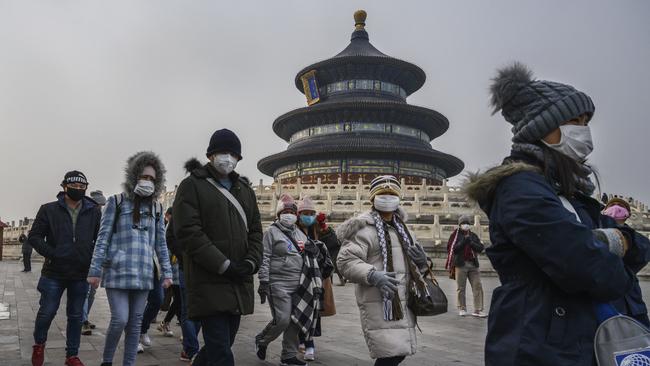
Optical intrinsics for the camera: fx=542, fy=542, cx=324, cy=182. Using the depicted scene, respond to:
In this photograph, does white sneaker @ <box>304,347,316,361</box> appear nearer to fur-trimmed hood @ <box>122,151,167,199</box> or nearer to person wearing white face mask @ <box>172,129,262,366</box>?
person wearing white face mask @ <box>172,129,262,366</box>

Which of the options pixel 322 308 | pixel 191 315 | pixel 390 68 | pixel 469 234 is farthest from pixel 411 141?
pixel 191 315

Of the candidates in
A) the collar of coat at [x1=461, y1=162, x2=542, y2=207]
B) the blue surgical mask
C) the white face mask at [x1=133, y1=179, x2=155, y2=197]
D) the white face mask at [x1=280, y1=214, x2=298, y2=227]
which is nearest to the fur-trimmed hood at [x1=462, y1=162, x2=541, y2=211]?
the collar of coat at [x1=461, y1=162, x2=542, y2=207]

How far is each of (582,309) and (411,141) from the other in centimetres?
3602

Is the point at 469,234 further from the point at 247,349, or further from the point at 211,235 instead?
the point at 211,235

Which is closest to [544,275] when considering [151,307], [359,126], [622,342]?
[622,342]

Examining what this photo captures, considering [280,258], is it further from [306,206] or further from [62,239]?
[62,239]

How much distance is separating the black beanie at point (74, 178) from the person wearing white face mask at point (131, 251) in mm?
662

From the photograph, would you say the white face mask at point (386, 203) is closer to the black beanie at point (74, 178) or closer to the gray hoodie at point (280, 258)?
the gray hoodie at point (280, 258)

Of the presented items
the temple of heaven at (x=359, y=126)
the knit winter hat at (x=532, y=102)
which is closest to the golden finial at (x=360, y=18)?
the temple of heaven at (x=359, y=126)

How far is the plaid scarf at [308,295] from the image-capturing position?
505 centimetres

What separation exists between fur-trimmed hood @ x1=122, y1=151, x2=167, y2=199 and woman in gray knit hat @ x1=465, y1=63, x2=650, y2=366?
3.34 meters

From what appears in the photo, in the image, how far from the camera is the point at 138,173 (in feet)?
15.3

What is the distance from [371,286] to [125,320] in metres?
1.94

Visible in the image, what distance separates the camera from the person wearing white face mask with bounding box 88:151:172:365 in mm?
4219
